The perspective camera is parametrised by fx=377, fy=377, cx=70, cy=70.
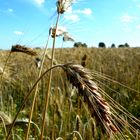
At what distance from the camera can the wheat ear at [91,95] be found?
3.21 feet

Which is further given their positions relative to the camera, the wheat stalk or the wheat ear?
the wheat stalk

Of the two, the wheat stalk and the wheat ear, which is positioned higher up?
the wheat stalk

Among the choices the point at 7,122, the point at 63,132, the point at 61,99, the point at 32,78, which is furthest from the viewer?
the point at 32,78

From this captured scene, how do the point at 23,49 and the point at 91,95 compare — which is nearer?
the point at 91,95

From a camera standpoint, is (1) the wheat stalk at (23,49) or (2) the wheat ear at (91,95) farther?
(1) the wheat stalk at (23,49)

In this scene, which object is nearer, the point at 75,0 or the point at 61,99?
the point at 75,0

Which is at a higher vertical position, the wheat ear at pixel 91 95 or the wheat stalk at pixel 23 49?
the wheat stalk at pixel 23 49

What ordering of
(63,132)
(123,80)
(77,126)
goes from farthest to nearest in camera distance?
1. (123,80)
2. (63,132)
3. (77,126)

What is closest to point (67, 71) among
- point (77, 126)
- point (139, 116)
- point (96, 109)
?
point (96, 109)

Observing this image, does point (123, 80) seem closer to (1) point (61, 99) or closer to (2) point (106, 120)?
(1) point (61, 99)

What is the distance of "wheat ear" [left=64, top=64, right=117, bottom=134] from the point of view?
98 cm

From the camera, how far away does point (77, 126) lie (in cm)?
284

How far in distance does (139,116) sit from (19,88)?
1.84 metres

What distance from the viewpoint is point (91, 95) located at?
0.99 m
